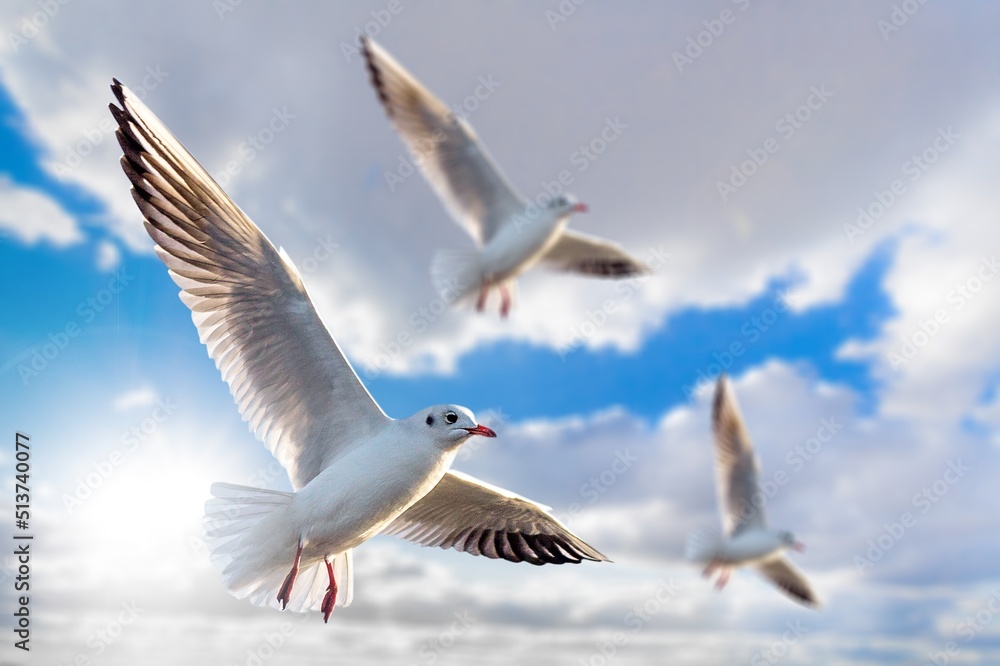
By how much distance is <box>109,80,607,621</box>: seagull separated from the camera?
3.09 m

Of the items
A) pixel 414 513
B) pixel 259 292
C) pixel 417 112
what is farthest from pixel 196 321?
pixel 417 112

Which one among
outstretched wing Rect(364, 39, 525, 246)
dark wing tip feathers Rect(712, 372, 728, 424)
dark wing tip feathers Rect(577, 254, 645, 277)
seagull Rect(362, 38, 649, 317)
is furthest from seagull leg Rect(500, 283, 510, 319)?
dark wing tip feathers Rect(712, 372, 728, 424)

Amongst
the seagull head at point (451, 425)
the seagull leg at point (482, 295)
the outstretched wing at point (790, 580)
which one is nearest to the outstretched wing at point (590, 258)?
the seagull leg at point (482, 295)

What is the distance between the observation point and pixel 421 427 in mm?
3133

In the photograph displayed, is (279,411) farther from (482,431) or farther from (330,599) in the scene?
(482,431)

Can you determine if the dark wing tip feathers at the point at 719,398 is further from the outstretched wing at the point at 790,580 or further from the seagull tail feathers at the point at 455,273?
the seagull tail feathers at the point at 455,273

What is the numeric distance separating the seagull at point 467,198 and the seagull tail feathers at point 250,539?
4.50 metres

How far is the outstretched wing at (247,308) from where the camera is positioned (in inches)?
124

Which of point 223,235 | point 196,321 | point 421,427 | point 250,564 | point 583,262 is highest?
point 583,262

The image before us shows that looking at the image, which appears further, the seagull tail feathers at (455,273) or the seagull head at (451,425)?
the seagull tail feathers at (455,273)

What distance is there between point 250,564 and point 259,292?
1.02 meters

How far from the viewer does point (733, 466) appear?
29.0 feet

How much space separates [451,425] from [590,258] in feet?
19.4

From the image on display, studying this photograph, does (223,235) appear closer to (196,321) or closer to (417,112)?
(196,321)
